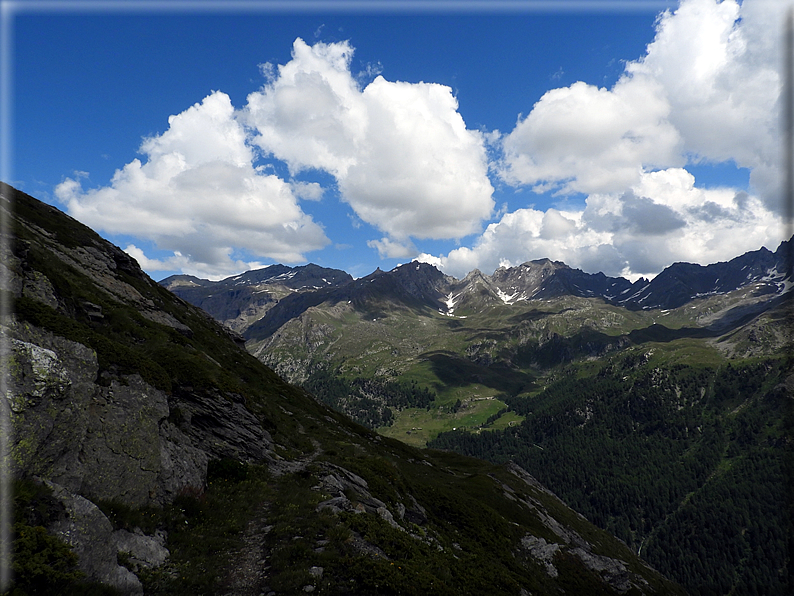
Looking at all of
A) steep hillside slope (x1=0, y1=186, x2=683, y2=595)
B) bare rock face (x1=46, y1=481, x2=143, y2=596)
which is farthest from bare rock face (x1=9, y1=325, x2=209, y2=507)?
bare rock face (x1=46, y1=481, x2=143, y2=596)

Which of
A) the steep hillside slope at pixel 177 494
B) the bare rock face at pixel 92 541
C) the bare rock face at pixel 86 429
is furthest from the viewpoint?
the bare rock face at pixel 86 429

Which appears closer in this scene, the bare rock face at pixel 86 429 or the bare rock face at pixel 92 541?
the bare rock face at pixel 92 541

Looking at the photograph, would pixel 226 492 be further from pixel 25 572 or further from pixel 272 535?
pixel 25 572

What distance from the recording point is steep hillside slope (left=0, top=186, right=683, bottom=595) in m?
13.6

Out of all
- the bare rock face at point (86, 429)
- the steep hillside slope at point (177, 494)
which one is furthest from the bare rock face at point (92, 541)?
the bare rock face at point (86, 429)

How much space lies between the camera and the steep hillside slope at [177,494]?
1362 cm

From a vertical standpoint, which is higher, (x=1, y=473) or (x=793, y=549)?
(x=1, y=473)

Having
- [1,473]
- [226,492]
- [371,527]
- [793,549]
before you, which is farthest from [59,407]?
[793,549]

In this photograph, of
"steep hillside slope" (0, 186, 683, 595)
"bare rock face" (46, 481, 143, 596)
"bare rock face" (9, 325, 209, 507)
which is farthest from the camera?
"bare rock face" (9, 325, 209, 507)

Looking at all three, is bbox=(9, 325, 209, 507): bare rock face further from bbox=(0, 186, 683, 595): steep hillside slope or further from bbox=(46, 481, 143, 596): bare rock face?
bbox=(46, 481, 143, 596): bare rock face

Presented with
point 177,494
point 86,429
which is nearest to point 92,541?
point 86,429

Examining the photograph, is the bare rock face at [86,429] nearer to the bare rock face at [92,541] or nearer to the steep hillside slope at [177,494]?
→ the steep hillside slope at [177,494]

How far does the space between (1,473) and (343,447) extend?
42211 mm

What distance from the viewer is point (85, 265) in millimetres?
56250
